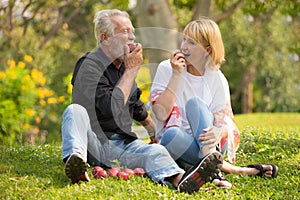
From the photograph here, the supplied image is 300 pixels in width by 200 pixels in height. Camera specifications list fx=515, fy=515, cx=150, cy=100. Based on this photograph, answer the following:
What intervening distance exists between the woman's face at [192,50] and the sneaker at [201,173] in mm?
962

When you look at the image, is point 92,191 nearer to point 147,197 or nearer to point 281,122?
point 147,197

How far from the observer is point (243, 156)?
181 inches

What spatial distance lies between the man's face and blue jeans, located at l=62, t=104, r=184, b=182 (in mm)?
582

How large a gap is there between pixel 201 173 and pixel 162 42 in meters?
5.98

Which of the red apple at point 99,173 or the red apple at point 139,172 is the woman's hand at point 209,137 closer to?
the red apple at point 139,172

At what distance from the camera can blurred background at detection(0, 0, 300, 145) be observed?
9.69 m

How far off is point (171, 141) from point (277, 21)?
47.4ft

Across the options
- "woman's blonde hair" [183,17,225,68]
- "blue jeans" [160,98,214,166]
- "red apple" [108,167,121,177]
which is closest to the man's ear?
"woman's blonde hair" [183,17,225,68]

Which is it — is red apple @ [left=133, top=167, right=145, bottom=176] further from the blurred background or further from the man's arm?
the blurred background

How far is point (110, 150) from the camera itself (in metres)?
3.69

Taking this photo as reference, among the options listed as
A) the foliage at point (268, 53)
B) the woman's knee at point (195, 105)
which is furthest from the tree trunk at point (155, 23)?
the foliage at point (268, 53)

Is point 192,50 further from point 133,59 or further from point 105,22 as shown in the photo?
point 105,22

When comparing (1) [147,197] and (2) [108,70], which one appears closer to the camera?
(1) [147,197]

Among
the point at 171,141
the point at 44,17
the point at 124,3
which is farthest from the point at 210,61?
the point at 44,17
